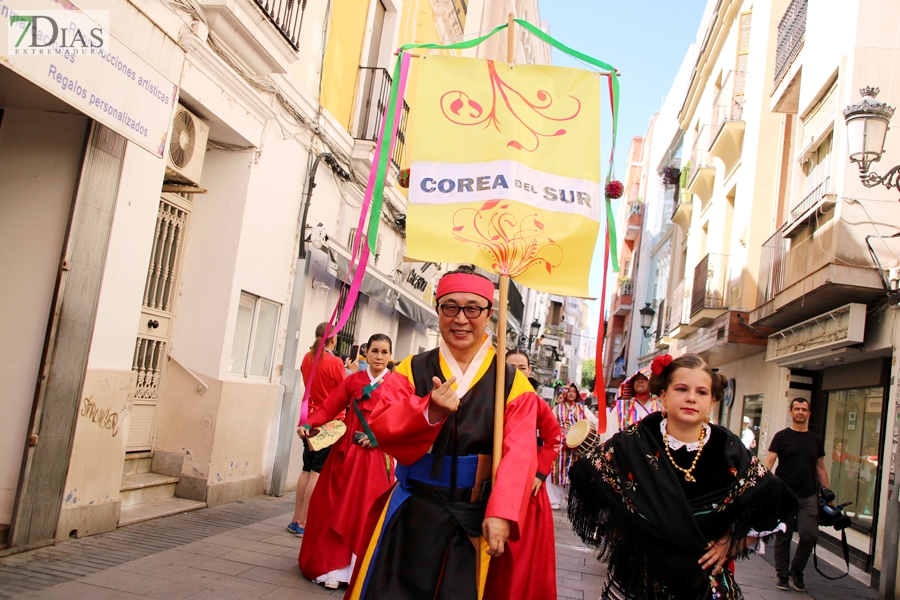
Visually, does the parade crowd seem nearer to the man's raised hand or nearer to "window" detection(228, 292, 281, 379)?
the man's raised hand

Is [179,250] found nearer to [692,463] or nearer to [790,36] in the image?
[692,463]

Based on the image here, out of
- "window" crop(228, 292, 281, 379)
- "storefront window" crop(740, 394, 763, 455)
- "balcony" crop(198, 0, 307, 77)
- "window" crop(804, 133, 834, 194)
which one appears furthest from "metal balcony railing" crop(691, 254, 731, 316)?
"balcony" crop(198, 0, 307, 77)

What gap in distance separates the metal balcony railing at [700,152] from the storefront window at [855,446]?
1012 cm

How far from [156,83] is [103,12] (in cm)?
70

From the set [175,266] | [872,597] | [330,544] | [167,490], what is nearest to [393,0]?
[175,266]

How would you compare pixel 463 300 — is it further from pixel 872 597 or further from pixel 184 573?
pixel 872 597

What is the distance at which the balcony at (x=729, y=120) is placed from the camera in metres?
17.6

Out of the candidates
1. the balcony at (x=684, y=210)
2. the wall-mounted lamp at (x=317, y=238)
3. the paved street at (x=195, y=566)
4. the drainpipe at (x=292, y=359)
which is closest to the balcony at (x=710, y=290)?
the balcony at (x=684, y=210)

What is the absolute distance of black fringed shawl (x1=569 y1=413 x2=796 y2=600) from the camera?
3.52 metres

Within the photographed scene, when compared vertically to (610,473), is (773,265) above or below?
above

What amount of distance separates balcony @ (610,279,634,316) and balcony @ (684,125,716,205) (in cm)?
1785

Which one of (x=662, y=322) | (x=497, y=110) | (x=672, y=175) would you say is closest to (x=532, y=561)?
(x=497, y=110)

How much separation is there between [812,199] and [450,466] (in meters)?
10.8

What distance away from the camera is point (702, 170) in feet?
67.2
